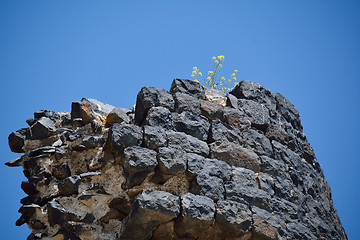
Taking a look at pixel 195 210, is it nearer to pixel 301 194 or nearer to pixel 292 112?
pixel 301 194

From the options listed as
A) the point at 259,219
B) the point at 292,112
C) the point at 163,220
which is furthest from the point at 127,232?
the point at 292,112

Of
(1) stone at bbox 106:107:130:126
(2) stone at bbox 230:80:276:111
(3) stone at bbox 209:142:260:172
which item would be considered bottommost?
(3) stone at bbox 209:142:260:172

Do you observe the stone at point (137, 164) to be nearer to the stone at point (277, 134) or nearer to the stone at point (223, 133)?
the stone at point (223, 133)

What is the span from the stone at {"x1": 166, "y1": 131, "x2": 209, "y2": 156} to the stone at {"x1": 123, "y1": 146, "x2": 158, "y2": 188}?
0.92 ft

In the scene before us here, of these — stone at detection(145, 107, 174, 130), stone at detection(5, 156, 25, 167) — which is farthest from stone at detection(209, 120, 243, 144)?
stone at detection(5, 156, 25, 167)

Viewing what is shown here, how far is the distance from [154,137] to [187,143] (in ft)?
1.09

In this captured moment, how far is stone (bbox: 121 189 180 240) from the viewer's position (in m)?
3.08

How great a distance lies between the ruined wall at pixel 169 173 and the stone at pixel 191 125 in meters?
0.01

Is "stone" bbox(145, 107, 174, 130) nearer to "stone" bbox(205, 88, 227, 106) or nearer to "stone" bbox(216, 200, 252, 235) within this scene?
"stone" bbox(205, 88, 227, 106)

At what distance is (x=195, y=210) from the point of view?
3.22 m

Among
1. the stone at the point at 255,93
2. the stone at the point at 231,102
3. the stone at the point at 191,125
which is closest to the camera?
the stone at the point at 191,125

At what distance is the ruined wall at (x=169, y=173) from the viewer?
3.28 m

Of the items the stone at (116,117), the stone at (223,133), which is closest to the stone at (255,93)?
the stone at (223,133)

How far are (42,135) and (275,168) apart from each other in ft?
7.73
